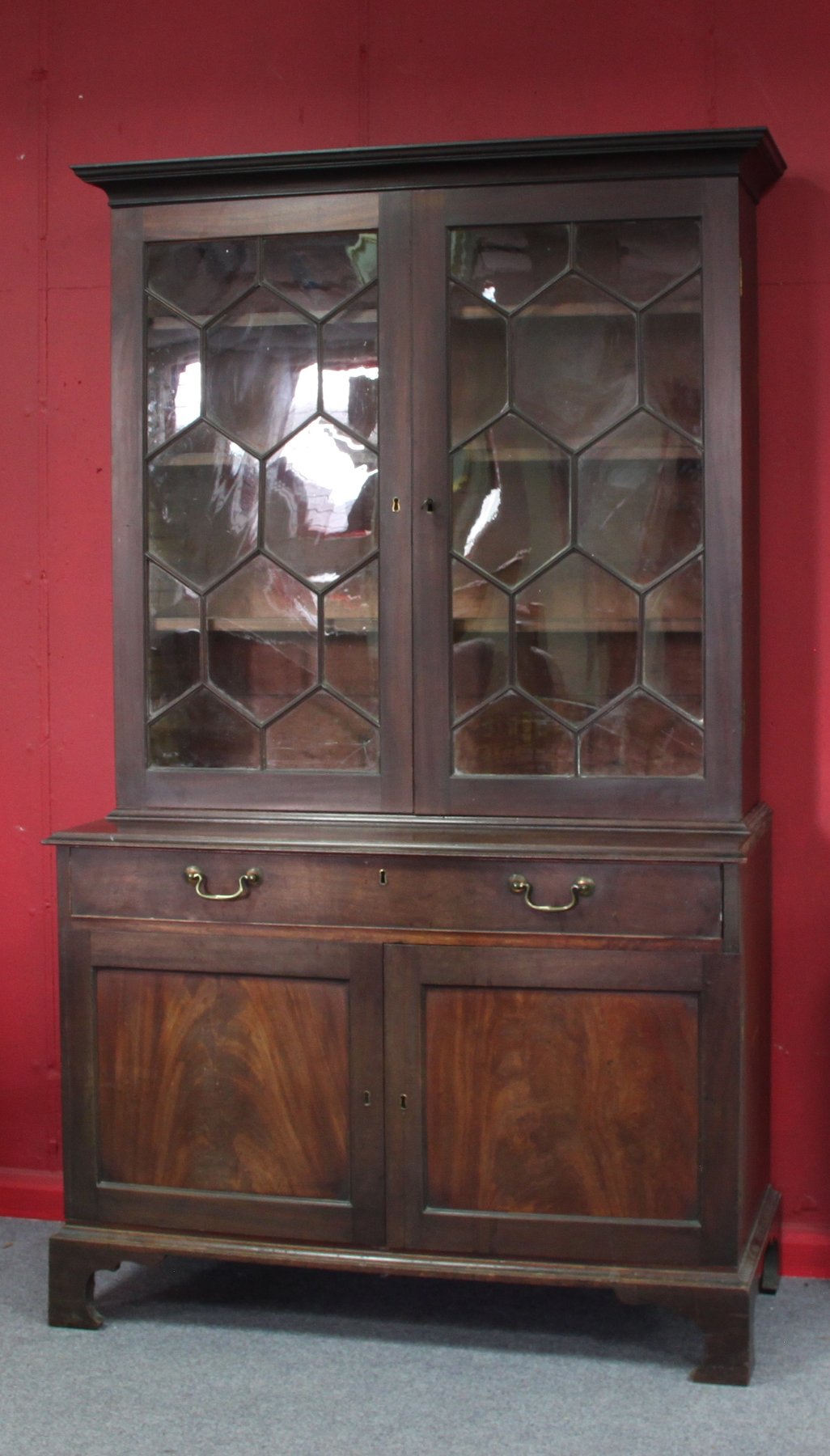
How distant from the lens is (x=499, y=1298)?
291 centimetres

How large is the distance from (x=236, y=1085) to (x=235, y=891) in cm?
36

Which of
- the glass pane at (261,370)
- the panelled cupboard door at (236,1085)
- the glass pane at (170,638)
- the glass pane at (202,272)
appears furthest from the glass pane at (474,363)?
the panelled cupboard door at (236,1085)

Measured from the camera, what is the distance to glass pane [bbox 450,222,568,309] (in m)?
2.67

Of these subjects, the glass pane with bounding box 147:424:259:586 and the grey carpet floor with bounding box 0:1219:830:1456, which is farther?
the glass pane with bounding box 147:424:259:586

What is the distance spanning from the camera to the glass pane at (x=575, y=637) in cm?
267

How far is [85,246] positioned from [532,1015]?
1966 millimetres

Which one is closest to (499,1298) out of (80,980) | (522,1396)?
(522,1396)

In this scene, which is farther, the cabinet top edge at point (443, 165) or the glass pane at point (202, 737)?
the glass pane at point (202, 737)

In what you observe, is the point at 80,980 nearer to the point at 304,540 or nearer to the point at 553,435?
the point at 304,540

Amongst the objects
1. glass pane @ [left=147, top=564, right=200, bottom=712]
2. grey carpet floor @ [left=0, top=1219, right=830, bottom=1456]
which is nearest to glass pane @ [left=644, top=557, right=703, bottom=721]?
glass pane @ [left=147, top=564, right=200, bottom=712]

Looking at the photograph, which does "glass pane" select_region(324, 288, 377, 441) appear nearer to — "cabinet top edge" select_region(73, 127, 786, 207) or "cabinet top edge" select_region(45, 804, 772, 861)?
"cabinet top edge" select_region(73, 127, 786, 207)

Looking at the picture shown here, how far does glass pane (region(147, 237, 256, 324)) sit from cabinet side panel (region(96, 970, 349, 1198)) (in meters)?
1.28

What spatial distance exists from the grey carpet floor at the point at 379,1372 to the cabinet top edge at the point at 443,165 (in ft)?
6.99

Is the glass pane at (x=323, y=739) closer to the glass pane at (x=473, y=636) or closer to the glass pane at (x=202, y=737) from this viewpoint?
the glass pane at (x=202, y=737)
